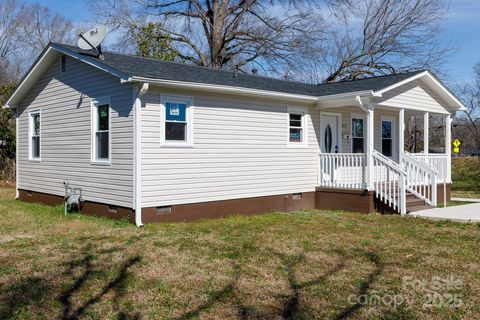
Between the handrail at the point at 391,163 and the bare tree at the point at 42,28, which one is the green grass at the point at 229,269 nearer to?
the handrail at the point at 391,163

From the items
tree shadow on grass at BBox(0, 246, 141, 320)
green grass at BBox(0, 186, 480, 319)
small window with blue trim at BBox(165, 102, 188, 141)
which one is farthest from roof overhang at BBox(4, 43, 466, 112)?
tree shadow on grass at BBox(0, 246, 141, 320)

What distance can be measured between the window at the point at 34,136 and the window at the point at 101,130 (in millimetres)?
3460

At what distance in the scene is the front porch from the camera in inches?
446

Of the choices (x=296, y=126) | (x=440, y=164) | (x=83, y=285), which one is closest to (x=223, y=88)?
(x=296, y=126)

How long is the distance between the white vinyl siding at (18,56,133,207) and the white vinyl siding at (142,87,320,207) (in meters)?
0.50

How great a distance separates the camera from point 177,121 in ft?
31.7

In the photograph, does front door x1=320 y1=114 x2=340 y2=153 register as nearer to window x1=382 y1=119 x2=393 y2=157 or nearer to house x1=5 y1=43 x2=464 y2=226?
house x1=5 y1=43 x2=464 y2=226

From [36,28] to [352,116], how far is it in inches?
1169

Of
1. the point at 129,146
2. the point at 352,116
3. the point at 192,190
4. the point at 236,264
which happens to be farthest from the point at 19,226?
the point at 352,116

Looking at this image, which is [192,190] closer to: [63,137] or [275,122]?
[275,122]

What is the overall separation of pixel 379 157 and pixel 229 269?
263 inches

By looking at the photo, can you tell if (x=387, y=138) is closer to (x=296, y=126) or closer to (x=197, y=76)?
(x=296, y=126)

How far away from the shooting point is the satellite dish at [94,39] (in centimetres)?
1002

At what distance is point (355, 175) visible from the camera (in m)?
12.7
